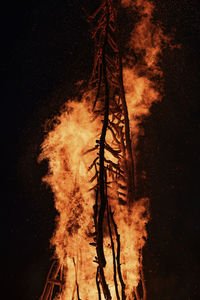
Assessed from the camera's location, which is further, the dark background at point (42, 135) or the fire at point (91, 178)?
the dark background at point (42, 135)

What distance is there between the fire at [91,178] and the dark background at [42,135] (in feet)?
0.21

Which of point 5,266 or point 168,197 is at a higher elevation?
point 168,197

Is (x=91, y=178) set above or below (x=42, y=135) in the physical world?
below

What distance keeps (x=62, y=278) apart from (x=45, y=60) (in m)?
1.21

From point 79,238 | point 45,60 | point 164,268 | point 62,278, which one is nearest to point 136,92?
point 45,60

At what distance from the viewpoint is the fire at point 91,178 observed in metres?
1.26

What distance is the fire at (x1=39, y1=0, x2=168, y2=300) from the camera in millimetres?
1261

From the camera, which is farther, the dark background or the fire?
the dark background

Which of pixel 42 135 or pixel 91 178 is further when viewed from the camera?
pixel 42 135

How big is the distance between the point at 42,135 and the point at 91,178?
39 cm

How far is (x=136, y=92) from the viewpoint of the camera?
56.3 inches

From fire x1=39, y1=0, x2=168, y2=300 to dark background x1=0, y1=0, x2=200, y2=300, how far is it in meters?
0.06

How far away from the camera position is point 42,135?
59.7 inches

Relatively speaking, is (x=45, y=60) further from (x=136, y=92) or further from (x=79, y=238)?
(x=79, y=238)
